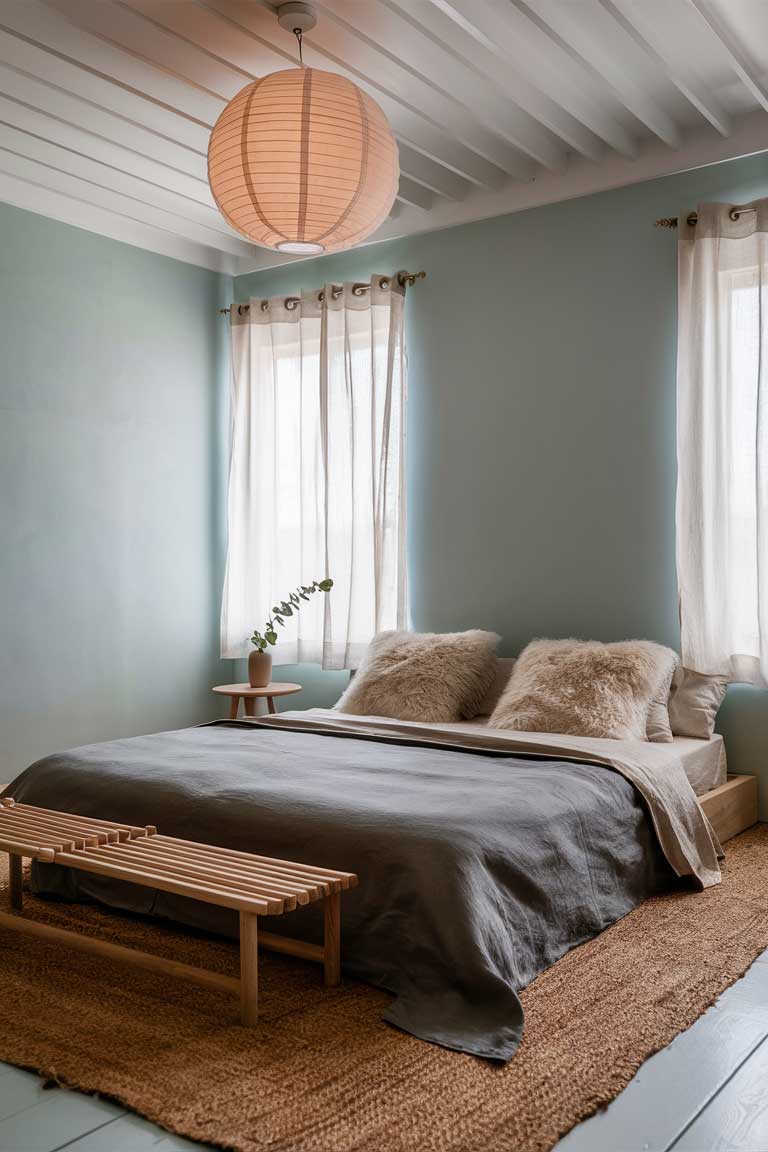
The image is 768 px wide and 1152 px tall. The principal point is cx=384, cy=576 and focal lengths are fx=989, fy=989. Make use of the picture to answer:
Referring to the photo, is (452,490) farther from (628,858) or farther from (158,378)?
(628,858)

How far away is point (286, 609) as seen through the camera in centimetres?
487

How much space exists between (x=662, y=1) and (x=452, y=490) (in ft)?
7.29

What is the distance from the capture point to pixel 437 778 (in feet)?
9.39

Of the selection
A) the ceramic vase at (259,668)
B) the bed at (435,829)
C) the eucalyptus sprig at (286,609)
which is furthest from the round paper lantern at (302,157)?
the ceramic vase at (259,668)

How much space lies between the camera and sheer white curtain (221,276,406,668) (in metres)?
4.82

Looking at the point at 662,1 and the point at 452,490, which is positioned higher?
the point at 662,1

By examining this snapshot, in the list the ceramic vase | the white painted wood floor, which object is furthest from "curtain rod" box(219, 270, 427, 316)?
the white painted wood floor

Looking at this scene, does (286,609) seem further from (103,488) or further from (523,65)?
(523,65)

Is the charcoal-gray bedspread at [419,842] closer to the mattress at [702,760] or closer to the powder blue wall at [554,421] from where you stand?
the mattress at [702,760]

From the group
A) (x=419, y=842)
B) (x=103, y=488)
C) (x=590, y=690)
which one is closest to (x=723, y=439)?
(x=590, y=690)

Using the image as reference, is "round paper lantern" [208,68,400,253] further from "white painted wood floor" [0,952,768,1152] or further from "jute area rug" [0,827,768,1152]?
"white painted wood floor" [0,952,768,1152]

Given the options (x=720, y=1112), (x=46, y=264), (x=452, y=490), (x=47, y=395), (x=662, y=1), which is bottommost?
(x=720, y=1112)

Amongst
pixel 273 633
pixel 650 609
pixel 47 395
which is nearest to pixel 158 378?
pixel 47 395

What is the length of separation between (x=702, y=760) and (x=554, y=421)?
1625 mm
